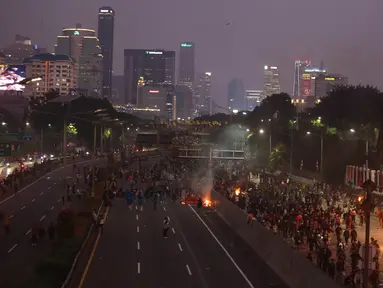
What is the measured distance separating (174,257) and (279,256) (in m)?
5.18

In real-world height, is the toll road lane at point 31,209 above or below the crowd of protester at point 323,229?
below

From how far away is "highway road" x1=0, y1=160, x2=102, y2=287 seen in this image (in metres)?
Result: 23.1

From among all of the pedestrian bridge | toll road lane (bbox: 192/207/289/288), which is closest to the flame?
toll road lane (bbox: 192/207/289/288)

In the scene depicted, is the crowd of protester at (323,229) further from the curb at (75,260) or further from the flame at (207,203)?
the curb at (75,260)

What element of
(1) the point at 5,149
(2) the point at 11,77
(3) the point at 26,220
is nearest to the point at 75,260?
(3) the point at 26,220

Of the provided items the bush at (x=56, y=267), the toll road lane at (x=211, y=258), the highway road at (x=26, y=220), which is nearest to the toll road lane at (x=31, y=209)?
the highway road at (x=26, y=220)

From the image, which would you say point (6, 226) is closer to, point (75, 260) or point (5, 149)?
point (75, 260)

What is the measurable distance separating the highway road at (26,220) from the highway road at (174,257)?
2.44 metres

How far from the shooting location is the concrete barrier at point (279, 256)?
20188 millimetres

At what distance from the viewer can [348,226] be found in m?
33.5

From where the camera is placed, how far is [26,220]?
38375mm

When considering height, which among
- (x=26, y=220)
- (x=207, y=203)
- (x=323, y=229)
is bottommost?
(x=26, y=220)

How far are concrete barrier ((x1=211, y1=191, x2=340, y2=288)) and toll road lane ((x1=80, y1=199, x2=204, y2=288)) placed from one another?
11.1 ft

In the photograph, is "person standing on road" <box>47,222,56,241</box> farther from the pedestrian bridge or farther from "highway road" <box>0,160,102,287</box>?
the pedestrian bridge
